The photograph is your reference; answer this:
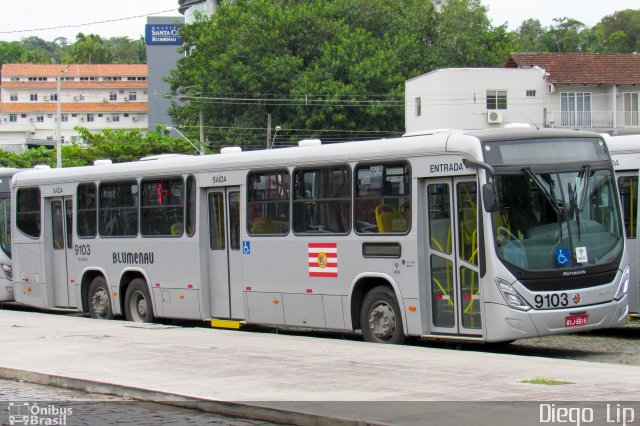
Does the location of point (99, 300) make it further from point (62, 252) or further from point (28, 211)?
point (28, 211)

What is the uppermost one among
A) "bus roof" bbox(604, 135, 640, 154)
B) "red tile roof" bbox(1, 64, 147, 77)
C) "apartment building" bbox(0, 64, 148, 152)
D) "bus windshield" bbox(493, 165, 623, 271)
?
"red tile roof" bbox(1, 64, 147, 77)

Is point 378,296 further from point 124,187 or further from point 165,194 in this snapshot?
point 124,187

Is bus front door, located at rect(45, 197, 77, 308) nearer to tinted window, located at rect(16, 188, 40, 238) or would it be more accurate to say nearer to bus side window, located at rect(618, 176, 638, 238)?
tinted window, located at rect(16, 188, 40, 238)

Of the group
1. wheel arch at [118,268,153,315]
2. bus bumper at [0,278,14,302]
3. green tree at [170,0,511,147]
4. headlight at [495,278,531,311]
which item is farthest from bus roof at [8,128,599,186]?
green tree at [170,0,511,147]

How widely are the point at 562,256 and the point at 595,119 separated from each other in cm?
5292

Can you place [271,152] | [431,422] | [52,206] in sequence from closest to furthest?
[431,422]
[271,152]
[52,206]

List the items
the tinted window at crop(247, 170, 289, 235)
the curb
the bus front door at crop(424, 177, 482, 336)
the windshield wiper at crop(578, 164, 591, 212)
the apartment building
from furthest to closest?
the apartment building, the tinted window at crop(247, 170, 289, 235), the windshield wiper at crop(578, 164, 591, 212), the bus front door at crop(424, 177, 482, 336), the curb

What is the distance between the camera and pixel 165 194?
63.5ft

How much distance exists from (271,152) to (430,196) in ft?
11.8

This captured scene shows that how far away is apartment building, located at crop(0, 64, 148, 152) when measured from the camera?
145 meters

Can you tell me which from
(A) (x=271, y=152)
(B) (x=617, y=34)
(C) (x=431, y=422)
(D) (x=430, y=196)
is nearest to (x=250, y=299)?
(A) (x=271, y=152)

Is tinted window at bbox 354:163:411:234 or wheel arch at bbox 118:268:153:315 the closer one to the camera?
tinted window at bbox 354:163:411:234

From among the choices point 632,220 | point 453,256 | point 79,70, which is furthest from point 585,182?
point 79,70

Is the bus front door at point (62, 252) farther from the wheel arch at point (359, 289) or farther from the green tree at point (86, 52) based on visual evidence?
the green tree at point (86, 52)
